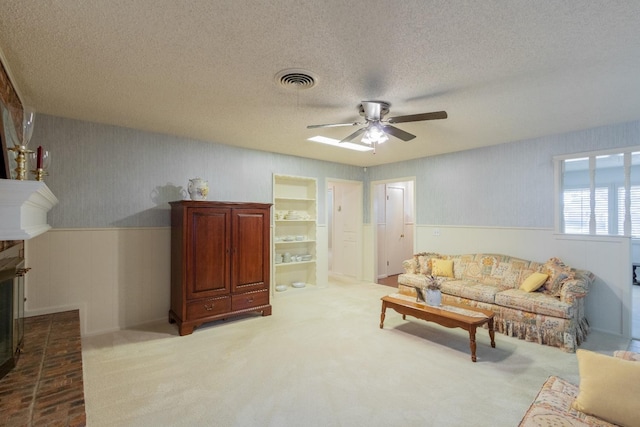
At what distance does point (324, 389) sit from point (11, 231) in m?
2.26

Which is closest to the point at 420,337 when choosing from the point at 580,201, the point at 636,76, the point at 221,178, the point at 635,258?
the point at 636,76

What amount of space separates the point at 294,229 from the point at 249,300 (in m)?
1.90

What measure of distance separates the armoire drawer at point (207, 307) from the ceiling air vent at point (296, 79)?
2747mm

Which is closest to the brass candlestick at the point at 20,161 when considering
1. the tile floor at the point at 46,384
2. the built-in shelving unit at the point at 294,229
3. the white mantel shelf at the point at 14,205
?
the white mantel shelf at the point at 14,205

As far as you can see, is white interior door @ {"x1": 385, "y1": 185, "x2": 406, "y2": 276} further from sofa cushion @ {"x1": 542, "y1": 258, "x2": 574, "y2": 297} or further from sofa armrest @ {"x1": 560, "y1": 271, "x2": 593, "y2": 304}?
sofa armrest @ {"x1": 560, "y1": 271, "x2": 593, "y2": 304}

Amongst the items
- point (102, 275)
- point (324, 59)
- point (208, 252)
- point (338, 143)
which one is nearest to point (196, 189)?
point (208, 252)

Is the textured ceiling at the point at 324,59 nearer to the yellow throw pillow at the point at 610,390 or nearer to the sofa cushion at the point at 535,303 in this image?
the yellow throw pillow at the point at 610,390

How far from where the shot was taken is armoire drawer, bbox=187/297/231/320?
367cm

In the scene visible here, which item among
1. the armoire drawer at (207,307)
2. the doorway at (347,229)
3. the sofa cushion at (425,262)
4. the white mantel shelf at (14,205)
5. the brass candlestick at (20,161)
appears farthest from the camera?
the doorway at (347,229)

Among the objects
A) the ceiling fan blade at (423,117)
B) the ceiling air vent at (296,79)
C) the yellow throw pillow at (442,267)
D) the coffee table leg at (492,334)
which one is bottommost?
the coffee table leg at (492,334)

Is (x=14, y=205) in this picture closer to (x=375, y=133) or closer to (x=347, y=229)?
(x=375, y=133)

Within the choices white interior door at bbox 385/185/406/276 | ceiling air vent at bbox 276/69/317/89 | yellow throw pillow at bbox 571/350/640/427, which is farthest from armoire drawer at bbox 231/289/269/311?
white interior door at bbox 385/185/406/276

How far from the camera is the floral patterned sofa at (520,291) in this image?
10.7ft

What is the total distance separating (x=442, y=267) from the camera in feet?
15.6
